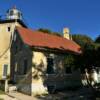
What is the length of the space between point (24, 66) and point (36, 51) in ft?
7.94

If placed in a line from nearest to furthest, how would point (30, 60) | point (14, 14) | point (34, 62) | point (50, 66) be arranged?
point (34, 62)
point (30, 60)
point (50, 66)
point (14, 14)

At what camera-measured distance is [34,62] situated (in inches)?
1017

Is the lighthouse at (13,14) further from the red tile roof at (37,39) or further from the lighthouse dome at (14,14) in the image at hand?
the red tile roof at (37,39)

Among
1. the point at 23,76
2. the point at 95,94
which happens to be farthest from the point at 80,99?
the point at 23,76

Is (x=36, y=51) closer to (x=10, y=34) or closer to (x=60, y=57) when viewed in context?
(x=60, y=57)

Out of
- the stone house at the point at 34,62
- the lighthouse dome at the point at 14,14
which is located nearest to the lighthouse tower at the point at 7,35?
the lighthouse dome at the point at 14,14

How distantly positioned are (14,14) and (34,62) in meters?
12.4

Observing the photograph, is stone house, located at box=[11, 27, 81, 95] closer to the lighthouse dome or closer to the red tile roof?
the red tile roof

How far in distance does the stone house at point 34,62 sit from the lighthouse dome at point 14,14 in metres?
5.37

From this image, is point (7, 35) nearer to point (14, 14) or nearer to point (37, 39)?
point (14, 14)

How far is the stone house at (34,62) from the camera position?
25656 mm

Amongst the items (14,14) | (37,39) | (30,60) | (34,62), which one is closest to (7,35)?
(14,14)

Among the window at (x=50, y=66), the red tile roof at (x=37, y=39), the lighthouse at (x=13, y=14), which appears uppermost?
the lighthouse at (x=13, y=14)

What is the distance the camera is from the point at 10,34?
33031mm
